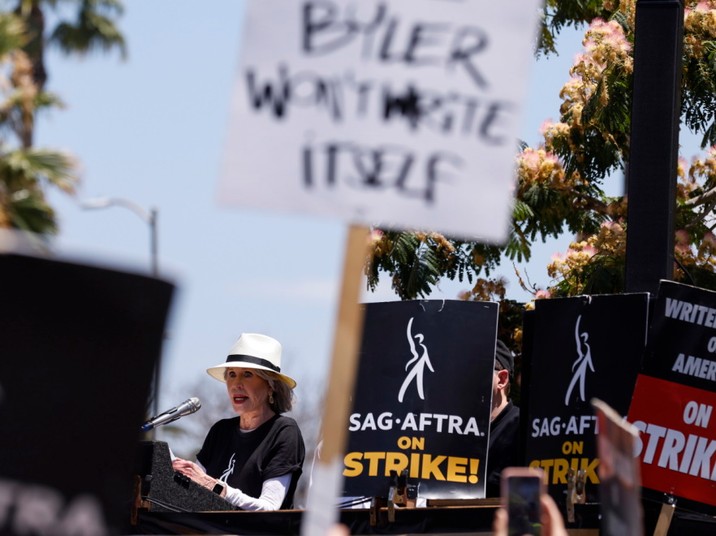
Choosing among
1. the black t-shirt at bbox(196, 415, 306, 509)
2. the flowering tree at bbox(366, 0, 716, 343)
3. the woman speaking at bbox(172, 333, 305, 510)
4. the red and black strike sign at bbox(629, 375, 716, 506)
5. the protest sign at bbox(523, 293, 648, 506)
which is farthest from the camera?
the flowering tree at bbox(366, 0, 716, 343)

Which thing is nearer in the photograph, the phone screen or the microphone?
the phone screen

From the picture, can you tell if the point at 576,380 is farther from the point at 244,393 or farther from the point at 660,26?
the point at 244,393

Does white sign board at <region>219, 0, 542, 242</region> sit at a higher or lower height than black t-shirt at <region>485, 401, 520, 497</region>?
higher

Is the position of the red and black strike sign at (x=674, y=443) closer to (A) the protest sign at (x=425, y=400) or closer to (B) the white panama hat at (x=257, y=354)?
(A) the protest sign at (x=425, y=400)

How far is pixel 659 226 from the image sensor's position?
567cm

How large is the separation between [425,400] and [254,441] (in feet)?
3.62

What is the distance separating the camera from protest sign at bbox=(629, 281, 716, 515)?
4.91 meters

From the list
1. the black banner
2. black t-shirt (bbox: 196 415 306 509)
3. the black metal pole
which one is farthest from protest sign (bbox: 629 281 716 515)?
the black banner

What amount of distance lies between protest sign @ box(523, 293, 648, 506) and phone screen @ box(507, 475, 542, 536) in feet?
8.24

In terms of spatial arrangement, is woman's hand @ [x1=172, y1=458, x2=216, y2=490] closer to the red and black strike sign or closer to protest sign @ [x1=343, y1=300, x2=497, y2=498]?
protest sign @ [x1=343, y1=300, x2=497, y2=498]

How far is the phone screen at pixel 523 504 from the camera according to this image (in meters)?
2.62

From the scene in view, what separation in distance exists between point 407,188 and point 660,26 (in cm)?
313

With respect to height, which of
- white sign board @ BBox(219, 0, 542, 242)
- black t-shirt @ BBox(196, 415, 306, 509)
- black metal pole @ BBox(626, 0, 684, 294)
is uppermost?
black metal pole @ BBox(626, 0, 684, 294)

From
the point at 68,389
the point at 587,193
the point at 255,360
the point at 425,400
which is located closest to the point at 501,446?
the point at 425,400
